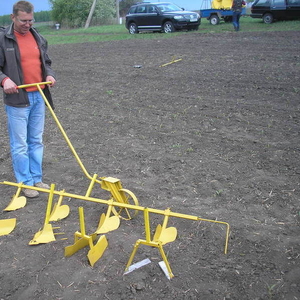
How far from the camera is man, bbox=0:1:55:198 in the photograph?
4168mm

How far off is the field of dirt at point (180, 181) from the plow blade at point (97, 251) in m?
0.08

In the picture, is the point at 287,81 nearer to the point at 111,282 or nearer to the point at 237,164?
the point at 237,164

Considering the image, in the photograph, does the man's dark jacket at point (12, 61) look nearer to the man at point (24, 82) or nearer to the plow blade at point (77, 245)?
the man at point (24, 82)

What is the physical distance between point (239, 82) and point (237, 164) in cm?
427

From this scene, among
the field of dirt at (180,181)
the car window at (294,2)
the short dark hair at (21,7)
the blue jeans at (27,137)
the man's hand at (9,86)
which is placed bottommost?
the field of dirt at (180,181)

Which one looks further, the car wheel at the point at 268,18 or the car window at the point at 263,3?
the car wheel at the point at 268,18

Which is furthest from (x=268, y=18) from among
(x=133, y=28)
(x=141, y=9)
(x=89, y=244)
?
(x=89, y=244)

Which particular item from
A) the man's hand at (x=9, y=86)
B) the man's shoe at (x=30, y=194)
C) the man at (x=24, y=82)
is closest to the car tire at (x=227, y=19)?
the man at (x=24, y=82)

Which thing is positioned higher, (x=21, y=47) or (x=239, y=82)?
(x=21, y=47)

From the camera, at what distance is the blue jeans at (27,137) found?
4449 mm

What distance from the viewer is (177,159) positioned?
550 centimetres

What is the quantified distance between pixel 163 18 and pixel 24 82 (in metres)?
16.9

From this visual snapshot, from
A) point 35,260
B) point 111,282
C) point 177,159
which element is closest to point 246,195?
point 177,159

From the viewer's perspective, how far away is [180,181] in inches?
194
